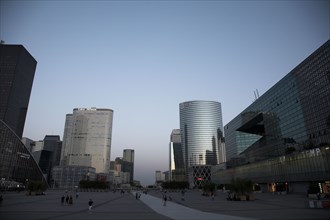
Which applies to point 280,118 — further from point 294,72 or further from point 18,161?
point 18,161

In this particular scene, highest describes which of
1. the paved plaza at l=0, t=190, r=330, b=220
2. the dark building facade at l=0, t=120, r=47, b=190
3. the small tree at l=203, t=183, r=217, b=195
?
the dark building facade at l=0, t=120, r=47, b=190

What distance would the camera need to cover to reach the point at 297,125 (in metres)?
84.9

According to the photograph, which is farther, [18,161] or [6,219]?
[18,161]

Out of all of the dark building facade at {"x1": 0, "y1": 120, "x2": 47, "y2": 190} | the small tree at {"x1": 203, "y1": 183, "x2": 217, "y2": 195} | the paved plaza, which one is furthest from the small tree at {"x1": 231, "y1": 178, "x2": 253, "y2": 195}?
the dark building facade at {"x1": 0, "y1": 120, "x2": 47, "y2": 190}

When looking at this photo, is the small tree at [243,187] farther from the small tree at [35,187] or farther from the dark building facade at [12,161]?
the dark building facade at [12,161]

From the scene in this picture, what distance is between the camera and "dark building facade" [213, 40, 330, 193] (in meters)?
67.4

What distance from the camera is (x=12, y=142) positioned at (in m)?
105

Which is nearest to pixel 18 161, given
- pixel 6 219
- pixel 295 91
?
pixel 6 219

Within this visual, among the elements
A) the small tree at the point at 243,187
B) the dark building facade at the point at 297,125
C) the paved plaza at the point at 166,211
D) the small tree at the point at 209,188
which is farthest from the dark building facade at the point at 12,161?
the dark building facade at the point at 297,125

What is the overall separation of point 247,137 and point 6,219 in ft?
442

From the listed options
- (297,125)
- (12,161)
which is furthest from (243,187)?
(12,161)

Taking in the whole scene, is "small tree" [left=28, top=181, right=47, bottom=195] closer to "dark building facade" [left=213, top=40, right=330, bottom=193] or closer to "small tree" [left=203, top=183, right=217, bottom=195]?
"small tree" [left=203, top=183, right=217, bottom=195]

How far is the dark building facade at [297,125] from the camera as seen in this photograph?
67.4 metres

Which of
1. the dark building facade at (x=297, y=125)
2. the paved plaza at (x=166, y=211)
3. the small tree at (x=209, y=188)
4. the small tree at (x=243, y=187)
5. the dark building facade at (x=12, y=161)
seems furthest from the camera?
the dark building facade at (x=12, y=161)
